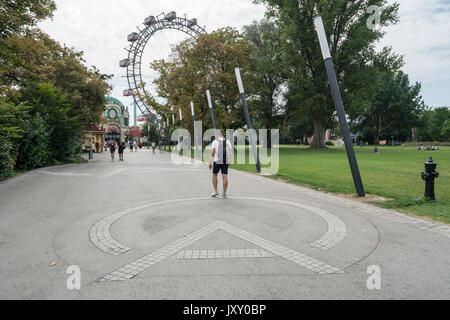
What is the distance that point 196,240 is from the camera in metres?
4.44

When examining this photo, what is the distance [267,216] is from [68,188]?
7.36 metres

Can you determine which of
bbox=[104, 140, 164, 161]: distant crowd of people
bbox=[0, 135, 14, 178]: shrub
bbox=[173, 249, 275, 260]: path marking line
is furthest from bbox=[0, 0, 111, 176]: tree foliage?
bbox=[173, 249, 275, 260]: path marking line

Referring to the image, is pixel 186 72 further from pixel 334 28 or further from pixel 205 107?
pixel 334 28

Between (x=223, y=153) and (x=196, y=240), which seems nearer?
(x=196, y=240)

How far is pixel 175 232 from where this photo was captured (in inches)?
191

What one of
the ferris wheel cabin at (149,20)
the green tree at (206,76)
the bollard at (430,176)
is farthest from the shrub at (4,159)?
the ferris wheel cabin at (149,20)

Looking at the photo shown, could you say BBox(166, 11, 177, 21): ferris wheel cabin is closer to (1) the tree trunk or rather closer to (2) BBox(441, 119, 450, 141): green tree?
(1) the tree trunk

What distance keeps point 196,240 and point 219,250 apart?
0.57 meters

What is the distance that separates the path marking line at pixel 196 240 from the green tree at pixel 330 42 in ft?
98.8

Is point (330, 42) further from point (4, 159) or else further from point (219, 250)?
point (219, 250)

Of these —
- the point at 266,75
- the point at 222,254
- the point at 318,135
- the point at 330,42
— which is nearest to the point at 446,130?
the point at 318,135

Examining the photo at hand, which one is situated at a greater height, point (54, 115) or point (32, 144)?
point (54, 115)
